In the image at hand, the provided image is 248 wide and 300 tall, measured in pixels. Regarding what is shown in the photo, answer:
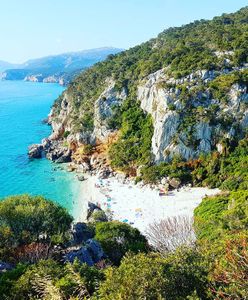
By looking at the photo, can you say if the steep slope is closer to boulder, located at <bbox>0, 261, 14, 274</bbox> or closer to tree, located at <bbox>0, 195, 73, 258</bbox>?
tree, located at <bbox>0, 195, 73, 258</bbox>

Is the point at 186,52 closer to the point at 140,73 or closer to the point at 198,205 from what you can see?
the point at 140,73

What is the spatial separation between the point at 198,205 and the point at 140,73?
3560 centimetres

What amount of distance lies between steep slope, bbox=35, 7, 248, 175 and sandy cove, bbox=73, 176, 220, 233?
228 inches

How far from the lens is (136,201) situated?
49156 mm

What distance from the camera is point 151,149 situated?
57.8 metres

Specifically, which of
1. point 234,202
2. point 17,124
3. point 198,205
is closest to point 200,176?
point 198,205

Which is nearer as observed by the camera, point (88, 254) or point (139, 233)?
point (88, 254)

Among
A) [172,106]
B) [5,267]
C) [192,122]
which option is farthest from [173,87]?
[5,267]

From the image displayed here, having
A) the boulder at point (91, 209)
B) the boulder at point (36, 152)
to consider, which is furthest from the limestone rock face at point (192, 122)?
the boulder at point (36, 152)

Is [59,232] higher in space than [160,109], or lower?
lower

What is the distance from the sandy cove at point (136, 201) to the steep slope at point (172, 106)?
578 cm

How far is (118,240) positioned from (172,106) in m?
30.4

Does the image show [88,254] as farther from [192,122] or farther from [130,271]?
[192,122]

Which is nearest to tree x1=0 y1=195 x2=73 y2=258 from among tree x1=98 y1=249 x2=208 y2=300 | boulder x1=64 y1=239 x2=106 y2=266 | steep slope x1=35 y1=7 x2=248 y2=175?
boulder x1=64 y1=239 x2=106 y2=266
